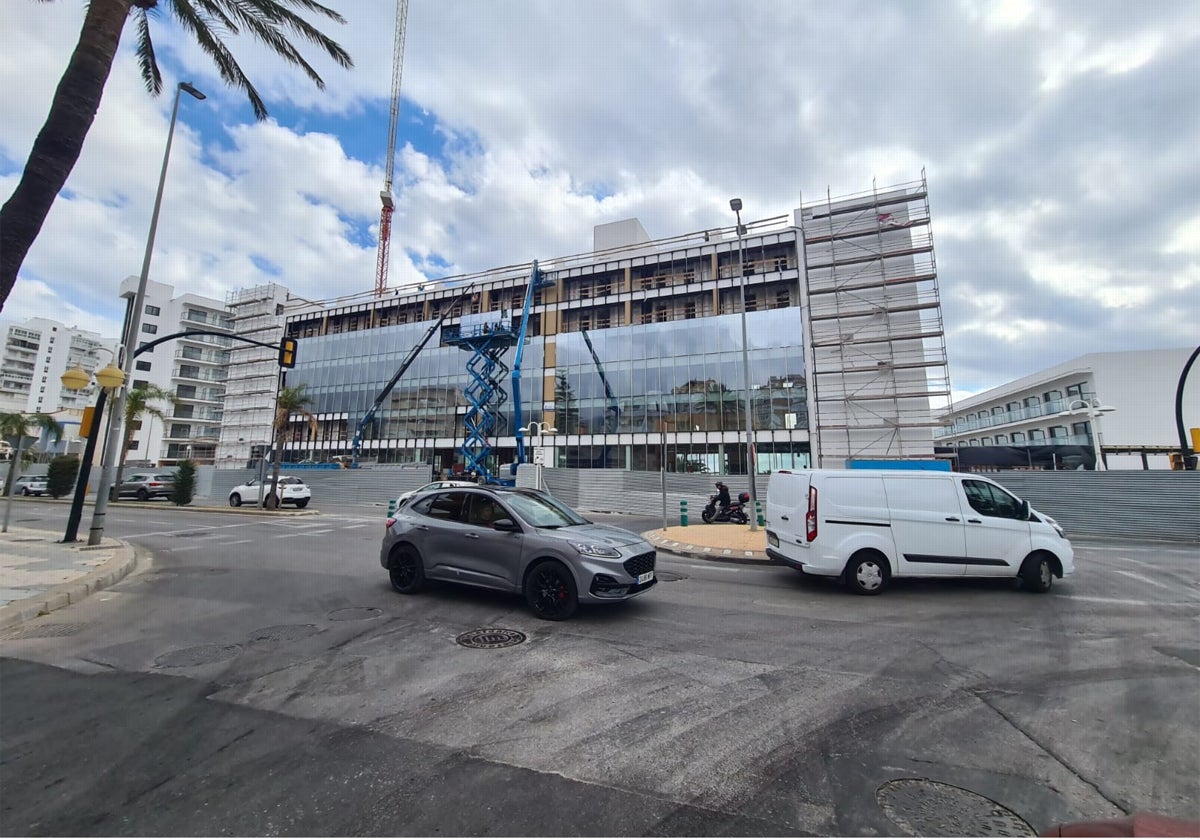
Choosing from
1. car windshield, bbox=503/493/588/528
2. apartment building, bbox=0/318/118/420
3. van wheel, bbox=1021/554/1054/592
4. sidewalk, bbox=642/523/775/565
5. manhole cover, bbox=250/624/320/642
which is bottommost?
manhole cover, bbox=250/624/320/642

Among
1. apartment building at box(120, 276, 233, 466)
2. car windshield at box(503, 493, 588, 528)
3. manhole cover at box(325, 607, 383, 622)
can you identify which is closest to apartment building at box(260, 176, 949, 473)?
car windshield at box(503, 493, 588, 528)

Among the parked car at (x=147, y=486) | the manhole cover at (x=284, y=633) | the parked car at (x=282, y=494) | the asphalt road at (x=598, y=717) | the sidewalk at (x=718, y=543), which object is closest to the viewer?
the asphalt road at (x=598, y=717)

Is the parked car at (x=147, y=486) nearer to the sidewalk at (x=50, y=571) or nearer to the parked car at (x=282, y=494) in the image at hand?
the parked car at (x=282, y=494)

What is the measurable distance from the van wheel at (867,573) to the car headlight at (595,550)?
4.15 metres

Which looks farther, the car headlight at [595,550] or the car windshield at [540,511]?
the car windshield at [540,511]

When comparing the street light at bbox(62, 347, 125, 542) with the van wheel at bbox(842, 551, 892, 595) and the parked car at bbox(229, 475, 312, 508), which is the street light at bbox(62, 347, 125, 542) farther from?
the van wheel at bbox(842, 551, 892, 595)

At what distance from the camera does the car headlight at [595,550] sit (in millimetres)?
6227

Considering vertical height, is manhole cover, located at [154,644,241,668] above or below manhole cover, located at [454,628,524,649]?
below

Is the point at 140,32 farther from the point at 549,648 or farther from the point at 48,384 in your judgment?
the point at 48,384

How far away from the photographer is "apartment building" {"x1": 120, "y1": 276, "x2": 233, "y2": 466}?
72325mm

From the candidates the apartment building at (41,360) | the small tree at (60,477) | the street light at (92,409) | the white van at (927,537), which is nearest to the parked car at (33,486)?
the small tree at (60,477)

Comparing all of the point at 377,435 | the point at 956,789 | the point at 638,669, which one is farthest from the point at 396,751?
the point at 377,435

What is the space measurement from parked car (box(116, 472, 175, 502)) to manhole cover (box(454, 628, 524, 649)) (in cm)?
3156

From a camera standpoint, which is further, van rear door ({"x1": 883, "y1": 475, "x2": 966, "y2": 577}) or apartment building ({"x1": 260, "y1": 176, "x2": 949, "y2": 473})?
apartment building ({"x1": 260, "y1": 176, "x2": 949, "y2": 473})
